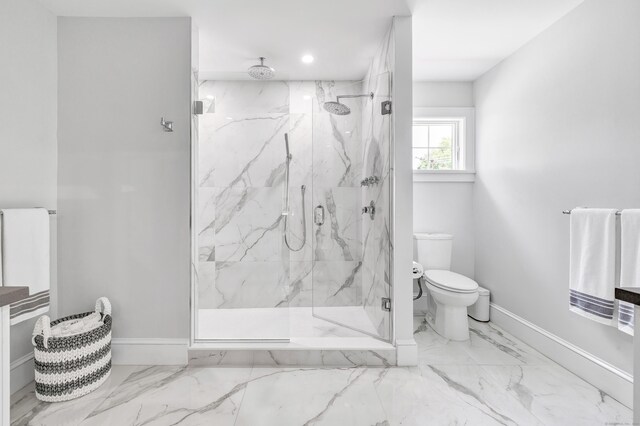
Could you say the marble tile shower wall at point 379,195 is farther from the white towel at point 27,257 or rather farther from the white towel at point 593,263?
the white towel at point 27,257

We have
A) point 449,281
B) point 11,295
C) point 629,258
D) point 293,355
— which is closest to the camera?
point 11,295

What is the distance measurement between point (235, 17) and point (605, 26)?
225 cm

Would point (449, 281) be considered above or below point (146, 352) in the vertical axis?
above

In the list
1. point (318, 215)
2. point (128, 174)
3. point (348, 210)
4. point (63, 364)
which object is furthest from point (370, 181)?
point (63, 364)

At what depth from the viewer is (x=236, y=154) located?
2.35 metres

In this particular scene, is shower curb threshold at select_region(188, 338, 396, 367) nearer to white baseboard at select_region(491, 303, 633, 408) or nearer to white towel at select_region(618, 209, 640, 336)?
white baseboard at select_region(491, 303, 633, 408)

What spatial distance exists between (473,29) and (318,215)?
5.79ft

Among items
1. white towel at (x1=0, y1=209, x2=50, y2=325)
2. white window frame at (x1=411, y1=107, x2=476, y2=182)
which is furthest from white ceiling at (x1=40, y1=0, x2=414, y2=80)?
white towel at (x1=0, y1=209, x2=50, y2=325)

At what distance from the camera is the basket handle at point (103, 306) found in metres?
2.13

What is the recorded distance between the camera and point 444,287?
8.57 feet

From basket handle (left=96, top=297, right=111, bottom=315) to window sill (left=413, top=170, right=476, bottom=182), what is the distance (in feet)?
9.11

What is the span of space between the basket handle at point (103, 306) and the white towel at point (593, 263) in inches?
115

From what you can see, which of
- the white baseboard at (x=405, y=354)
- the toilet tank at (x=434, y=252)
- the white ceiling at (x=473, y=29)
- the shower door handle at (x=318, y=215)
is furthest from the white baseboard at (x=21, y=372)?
the white ceiling at (x=473, y=29)

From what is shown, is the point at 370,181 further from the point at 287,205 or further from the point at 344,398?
the point at 344,398
